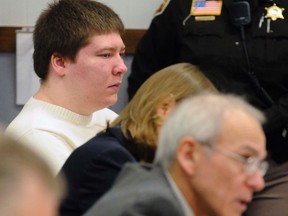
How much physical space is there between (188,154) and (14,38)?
218 centimetres

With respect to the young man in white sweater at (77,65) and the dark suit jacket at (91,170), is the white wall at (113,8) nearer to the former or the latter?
the young man in white sweater at (77,65)

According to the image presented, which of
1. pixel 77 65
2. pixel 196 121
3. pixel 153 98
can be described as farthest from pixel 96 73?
pixel 196 121

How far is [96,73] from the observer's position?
2.47 metres

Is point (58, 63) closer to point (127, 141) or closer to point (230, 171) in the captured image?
point (127, 141)

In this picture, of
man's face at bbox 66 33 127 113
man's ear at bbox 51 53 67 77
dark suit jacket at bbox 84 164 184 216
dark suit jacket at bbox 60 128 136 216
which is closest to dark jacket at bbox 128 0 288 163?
man's face at bbox 66 33 127 113

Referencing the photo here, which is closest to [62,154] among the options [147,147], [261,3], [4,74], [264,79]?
[147,147]

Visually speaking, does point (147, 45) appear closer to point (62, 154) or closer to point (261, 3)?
point (261, 3)

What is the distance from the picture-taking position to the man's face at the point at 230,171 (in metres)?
1.62

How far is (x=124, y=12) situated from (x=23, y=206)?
2746 mm

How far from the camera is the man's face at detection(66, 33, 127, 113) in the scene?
2461 mm

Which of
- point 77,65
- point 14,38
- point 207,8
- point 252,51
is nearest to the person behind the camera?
point 77,65

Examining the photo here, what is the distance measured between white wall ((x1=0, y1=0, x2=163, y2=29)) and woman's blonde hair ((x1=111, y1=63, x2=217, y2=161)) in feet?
5.09

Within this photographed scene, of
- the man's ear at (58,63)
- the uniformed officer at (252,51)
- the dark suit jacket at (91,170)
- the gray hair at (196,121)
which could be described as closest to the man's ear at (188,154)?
the gray hair at (196,121)

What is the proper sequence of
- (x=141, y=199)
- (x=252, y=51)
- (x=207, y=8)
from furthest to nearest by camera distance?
(x=207, y=8), (x=252, y=51), (x=141, y=199)
